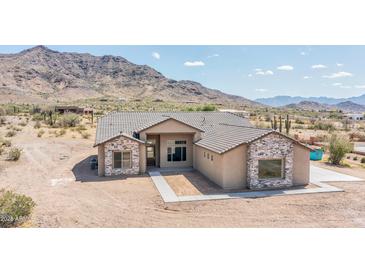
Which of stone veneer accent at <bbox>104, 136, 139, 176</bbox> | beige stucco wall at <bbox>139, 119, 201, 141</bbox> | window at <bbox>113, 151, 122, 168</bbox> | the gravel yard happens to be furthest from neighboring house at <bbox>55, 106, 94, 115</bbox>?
stone veneer accent at <bbox>104, 136, 139, 176</bbox>

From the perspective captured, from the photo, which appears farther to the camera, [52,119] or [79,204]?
[52,119]

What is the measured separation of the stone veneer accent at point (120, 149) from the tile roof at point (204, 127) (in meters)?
0.42

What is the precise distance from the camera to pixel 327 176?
20.3m

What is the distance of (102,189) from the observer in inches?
660

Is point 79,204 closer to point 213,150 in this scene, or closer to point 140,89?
point 213,150

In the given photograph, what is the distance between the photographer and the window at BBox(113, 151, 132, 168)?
2027cm

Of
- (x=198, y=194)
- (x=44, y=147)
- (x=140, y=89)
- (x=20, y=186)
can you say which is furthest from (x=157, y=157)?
(x=140, y=89)

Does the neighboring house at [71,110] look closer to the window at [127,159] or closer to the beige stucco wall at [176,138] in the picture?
the beige stucco wall at [176,138]

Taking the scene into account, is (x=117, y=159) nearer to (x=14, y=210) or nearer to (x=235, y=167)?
(x=235, y=167)

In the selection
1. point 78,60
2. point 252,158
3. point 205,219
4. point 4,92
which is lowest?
point 205,219

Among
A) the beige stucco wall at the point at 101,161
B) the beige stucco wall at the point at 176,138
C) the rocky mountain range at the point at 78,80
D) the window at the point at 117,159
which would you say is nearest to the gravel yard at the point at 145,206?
the beige stucco wall at the point at 101,161

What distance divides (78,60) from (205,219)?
585 feet

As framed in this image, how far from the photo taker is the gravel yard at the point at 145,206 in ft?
39.7

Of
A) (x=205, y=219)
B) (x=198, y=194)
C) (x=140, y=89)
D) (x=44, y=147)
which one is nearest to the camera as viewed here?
(x=205, y=219)
